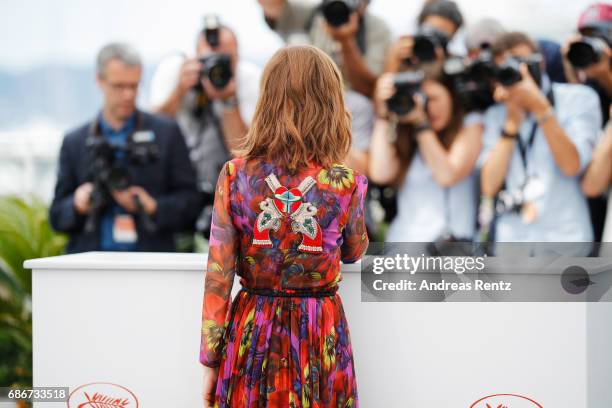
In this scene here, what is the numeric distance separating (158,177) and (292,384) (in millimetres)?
2270

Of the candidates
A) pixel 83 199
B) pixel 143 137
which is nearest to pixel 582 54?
pixel 143 137

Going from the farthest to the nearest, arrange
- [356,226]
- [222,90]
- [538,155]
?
[222,90] < [538,155] < [356,226]

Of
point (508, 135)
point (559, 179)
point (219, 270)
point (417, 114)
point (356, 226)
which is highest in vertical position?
point (417, 114)

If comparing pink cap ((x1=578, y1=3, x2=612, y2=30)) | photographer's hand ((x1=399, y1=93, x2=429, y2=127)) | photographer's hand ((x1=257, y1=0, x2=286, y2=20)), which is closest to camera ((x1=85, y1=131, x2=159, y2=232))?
photographer's hand ((x1=257, y1=0, x2=286, y2=20))

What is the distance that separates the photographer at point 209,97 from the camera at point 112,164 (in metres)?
0.36

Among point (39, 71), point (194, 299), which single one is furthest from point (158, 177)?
point (194, 299)

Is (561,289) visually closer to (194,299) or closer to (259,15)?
(194,299)

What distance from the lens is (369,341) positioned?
222 cm

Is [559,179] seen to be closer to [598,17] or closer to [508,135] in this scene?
[508,135]

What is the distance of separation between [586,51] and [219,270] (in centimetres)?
257

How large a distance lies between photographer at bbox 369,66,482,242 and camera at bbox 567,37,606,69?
1.80 feet

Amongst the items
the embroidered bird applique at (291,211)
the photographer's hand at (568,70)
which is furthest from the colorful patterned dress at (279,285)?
the photographer's hand at (568,70)

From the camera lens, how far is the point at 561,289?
2.19 meters

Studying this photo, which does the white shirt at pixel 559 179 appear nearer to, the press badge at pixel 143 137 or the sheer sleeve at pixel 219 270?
the press badge at pixel 143 137
